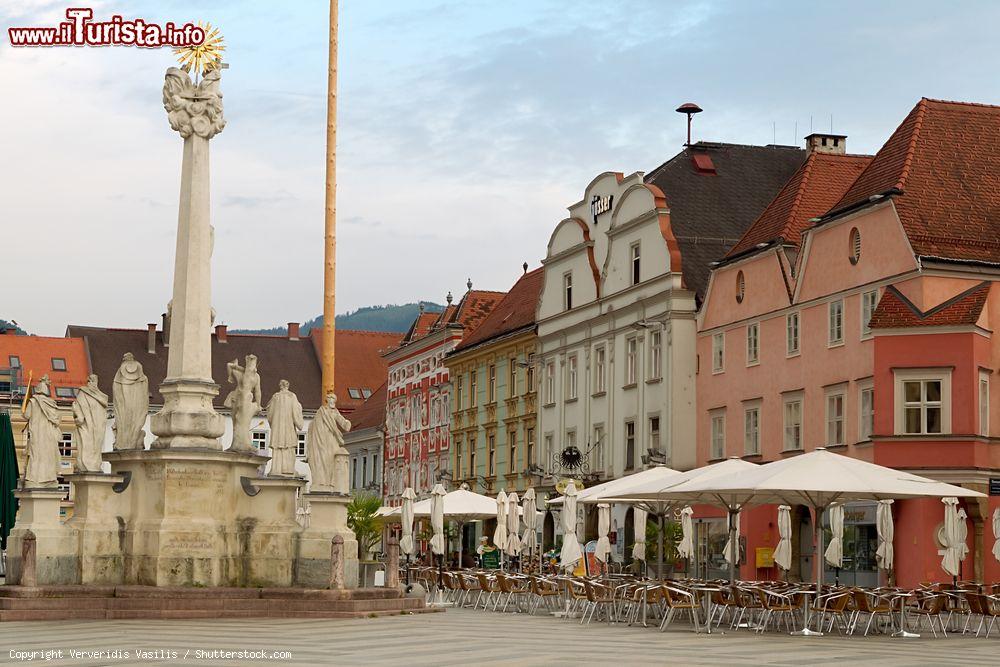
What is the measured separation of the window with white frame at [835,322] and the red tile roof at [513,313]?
21.0m

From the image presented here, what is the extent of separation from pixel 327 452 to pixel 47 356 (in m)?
74.9

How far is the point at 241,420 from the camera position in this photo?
28.4 metres

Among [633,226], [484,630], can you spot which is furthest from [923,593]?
[633,226]

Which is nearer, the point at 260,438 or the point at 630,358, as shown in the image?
the point at 630,358

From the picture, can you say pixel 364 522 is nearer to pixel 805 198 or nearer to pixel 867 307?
pixel 805 198

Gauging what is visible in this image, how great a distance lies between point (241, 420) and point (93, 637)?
7670 mm

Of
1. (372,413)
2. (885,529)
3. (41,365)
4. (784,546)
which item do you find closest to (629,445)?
(784,546)

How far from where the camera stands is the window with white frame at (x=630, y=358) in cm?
5275

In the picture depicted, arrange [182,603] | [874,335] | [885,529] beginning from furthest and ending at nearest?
1. [874,335]
2. [885,529]
3. [182,603]

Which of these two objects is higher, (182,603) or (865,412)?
(865,412)

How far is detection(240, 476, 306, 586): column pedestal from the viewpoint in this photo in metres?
27.4

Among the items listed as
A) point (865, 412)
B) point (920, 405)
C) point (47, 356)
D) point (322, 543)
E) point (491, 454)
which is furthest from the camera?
point (47, 356)

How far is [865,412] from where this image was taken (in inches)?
1560

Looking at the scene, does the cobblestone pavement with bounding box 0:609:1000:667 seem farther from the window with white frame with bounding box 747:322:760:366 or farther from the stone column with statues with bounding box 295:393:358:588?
the window with white frame with bounding box 747:322:760:366
